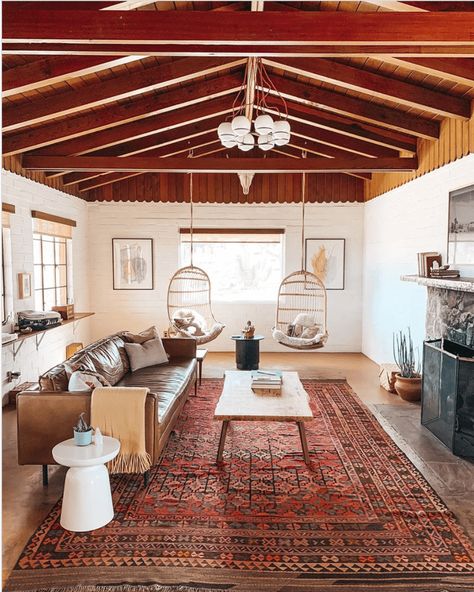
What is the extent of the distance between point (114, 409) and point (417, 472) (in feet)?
7.39

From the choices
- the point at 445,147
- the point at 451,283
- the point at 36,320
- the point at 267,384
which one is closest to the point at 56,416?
the point at 267,384

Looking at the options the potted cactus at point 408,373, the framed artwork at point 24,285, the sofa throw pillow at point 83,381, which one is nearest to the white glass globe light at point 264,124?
the sofa throw pillow at point 83,381

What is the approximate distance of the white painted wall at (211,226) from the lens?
830 centimetres

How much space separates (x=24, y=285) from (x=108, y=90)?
246 cm

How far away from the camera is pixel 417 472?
11.9 feet

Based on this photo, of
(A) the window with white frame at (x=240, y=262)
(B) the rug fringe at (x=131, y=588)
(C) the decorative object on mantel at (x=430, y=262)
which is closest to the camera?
(B) the rug fringe at (x=131, y=588)

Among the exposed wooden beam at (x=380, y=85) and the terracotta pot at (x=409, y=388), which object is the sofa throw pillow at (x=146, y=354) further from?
the exposed wooden beam at (x=380, y=85)

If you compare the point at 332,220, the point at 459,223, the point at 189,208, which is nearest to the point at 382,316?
the point at 332,220

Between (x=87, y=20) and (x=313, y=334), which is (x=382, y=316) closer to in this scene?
(x=313, y=334)

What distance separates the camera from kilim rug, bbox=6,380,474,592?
8.00 ft

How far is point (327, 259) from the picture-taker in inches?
331

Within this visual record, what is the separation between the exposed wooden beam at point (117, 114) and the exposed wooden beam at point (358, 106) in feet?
2.02

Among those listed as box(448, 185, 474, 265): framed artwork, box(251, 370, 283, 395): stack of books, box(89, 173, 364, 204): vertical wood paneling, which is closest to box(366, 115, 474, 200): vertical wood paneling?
box(448, 185, 474, 265): framed artwork

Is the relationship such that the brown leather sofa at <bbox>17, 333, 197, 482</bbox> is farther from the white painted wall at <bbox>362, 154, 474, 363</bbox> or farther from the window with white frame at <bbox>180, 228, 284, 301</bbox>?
the window with white frame at <bbox>180, 228, 284, 301</bbox>
